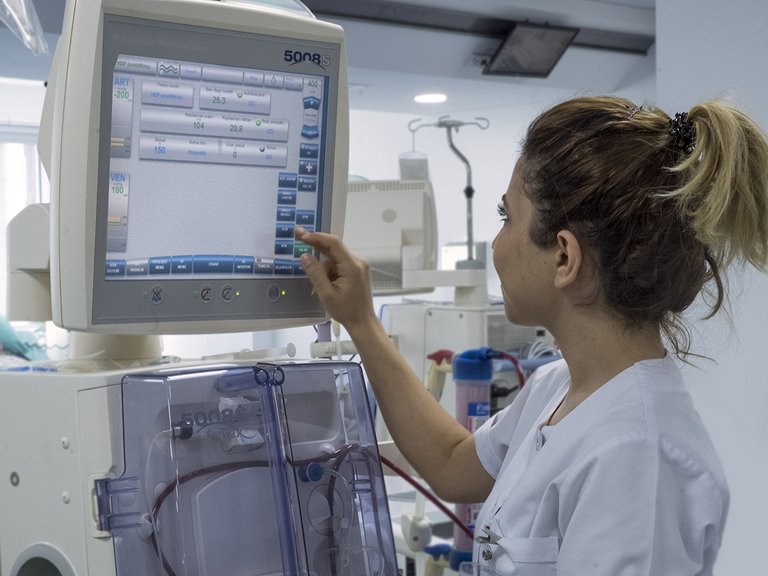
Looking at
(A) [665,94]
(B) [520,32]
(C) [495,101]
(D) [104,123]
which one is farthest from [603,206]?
(C) [495,101]

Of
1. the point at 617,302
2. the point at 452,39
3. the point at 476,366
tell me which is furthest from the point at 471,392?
the point at 452,39

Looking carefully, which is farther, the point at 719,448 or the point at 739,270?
the point at 719,448

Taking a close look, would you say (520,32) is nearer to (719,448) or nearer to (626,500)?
(719,448)

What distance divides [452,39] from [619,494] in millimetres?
2125

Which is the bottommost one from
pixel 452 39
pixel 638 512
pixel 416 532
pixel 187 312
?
pixel 416 532

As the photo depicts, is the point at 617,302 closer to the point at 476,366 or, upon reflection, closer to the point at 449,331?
the point at 476,366

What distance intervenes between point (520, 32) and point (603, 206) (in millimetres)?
1938

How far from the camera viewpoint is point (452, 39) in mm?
→ 2766

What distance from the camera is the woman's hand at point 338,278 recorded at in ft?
3.55

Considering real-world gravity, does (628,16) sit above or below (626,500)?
above

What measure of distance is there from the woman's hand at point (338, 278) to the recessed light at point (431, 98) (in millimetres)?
2775

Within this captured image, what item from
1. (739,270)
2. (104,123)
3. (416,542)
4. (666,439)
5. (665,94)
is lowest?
(416,542)

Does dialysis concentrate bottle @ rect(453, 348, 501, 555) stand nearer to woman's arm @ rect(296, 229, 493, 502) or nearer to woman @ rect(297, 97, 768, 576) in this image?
woman's arm @ rect(296, 229, 493, 502)

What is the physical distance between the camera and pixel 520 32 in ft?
9.07
